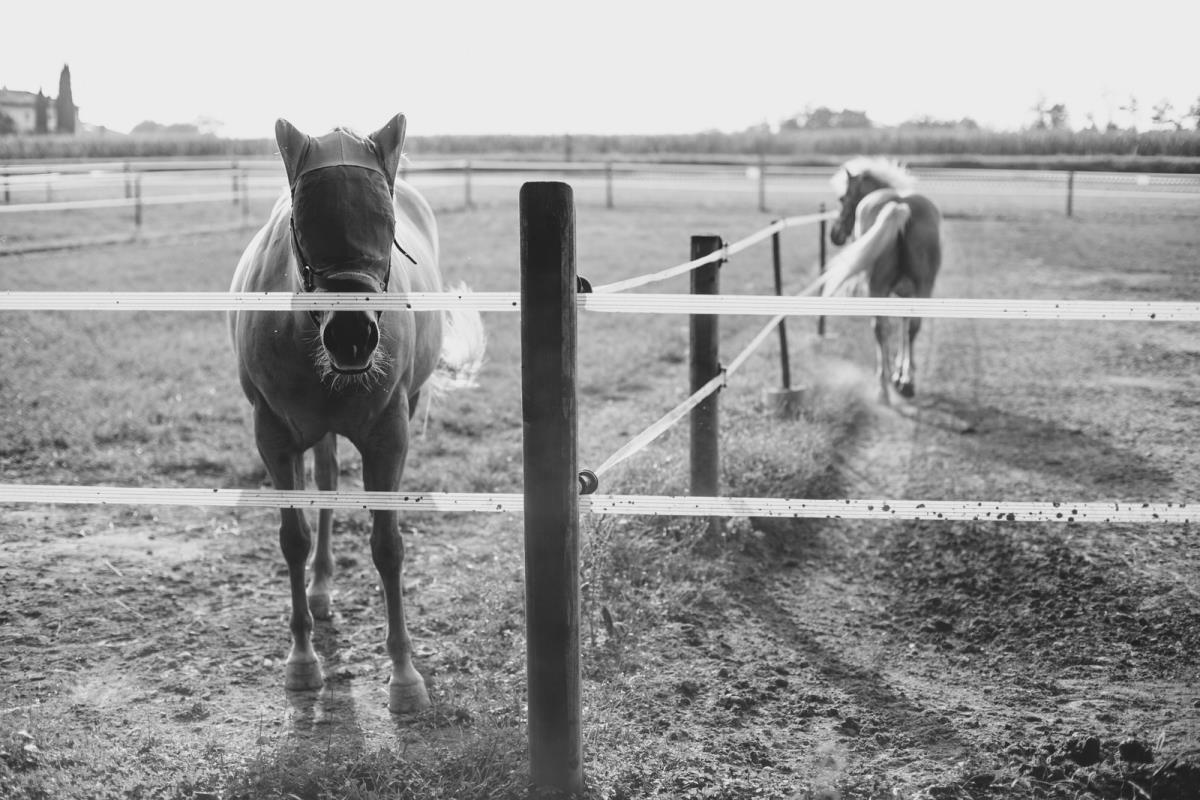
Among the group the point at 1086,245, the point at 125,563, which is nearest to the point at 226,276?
the point at 125,563

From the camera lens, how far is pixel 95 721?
321 centimetres

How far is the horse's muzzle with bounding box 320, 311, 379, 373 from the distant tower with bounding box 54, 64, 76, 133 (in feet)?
19.1

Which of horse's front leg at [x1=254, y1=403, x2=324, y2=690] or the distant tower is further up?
the distant tower

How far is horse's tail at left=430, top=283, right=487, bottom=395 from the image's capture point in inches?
204

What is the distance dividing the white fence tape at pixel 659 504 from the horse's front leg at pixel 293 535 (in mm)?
480

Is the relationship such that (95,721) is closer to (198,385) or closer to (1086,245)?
(198,385)

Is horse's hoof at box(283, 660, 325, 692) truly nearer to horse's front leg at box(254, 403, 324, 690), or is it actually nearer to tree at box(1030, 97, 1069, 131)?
horse's front leg at box(254, 403, 324, 690)

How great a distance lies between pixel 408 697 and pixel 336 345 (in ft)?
4.65

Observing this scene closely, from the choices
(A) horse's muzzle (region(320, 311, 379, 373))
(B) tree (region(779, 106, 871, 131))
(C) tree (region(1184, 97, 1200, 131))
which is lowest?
(A) horse's muzzle (region(320, 311, 379, 373))

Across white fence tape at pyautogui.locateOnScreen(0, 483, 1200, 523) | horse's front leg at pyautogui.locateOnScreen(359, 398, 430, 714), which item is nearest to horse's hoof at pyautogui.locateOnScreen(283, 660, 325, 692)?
horse's front leg at pyautogui.locateOnScreen(359, 398, 430, 714)

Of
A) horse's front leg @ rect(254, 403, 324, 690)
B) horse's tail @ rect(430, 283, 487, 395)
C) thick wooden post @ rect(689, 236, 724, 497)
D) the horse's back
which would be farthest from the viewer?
the horse's back

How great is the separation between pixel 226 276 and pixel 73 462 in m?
7.32

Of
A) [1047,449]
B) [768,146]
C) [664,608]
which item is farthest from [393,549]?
[768,146]

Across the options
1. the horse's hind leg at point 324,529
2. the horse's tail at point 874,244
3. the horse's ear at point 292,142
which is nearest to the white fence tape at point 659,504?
the horse's ear at point 292,142
